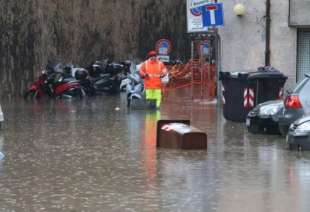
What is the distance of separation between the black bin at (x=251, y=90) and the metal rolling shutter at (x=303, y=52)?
A: 19.2 feet

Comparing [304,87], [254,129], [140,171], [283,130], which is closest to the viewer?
A: [140,171]

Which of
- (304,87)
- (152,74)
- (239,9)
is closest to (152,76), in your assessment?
(152,74)

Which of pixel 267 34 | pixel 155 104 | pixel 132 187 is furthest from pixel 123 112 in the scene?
pixel 132 187

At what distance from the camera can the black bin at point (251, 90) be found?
18875 millimetres

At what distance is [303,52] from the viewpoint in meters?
25.0

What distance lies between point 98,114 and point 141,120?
107 inches

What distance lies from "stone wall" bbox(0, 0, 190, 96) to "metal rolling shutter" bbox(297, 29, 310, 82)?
38.7ft

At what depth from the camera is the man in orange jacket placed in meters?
23.1

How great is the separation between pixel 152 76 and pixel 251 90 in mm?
4739

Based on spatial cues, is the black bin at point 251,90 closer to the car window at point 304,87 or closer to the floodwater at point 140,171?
the floodwater at point 140,171

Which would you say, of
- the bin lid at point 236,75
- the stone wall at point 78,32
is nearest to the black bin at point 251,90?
the bin lid at point 236,75

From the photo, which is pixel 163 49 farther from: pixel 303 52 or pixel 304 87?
pixel 304 87

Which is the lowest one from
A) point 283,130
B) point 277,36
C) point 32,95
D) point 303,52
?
point 32,95

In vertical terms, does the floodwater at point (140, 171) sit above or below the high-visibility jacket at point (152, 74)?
below
